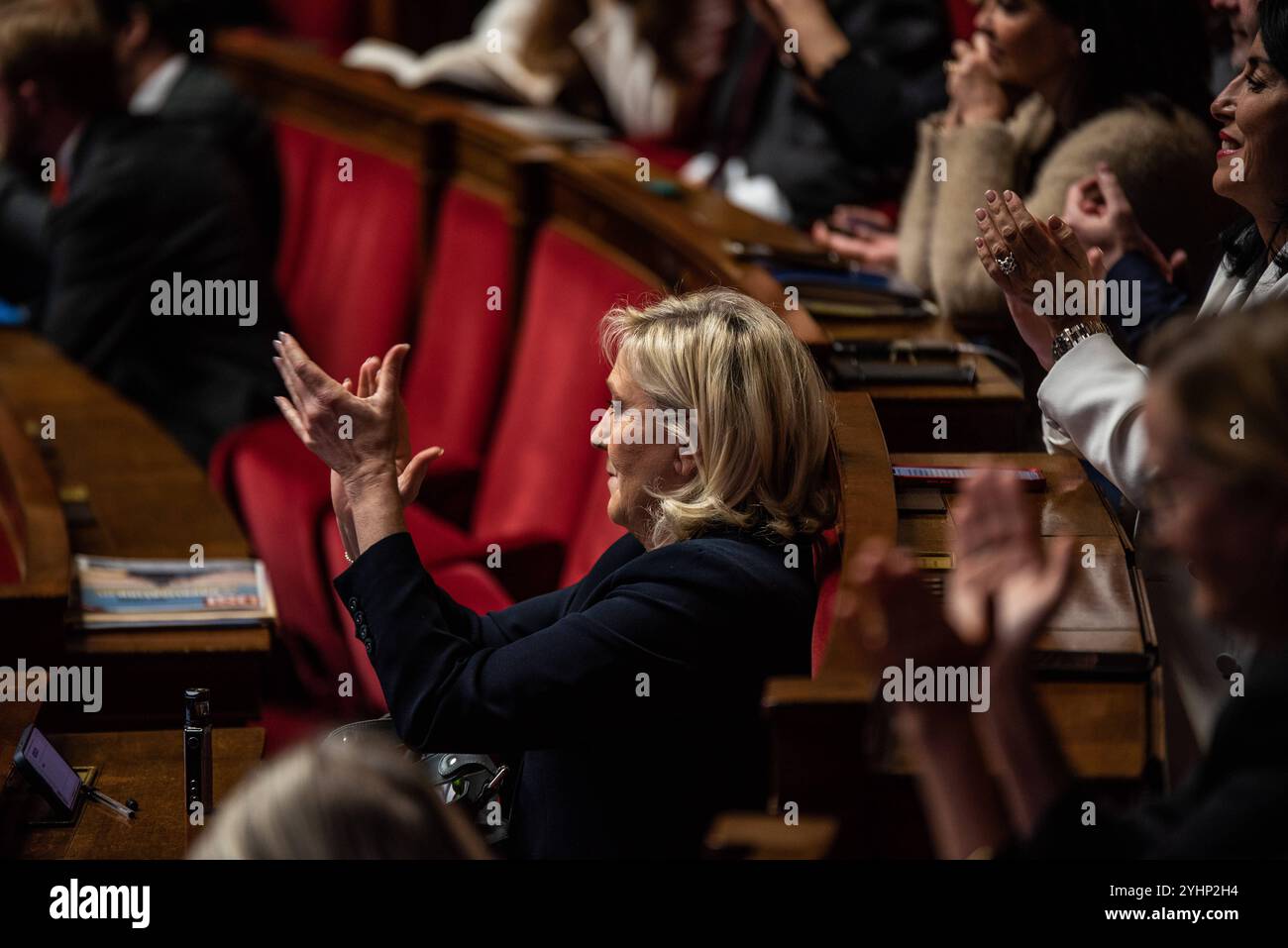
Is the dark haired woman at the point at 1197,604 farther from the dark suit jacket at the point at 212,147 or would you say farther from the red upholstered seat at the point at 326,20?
the red upholstered seat at the point at 326,20

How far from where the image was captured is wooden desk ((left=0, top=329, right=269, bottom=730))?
182 centimetres

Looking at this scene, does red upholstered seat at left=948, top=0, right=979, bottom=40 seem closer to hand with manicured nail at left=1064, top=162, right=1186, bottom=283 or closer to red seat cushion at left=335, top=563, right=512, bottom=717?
hand with manicured nail at left=1064, top=162, right=1186, bottom=283

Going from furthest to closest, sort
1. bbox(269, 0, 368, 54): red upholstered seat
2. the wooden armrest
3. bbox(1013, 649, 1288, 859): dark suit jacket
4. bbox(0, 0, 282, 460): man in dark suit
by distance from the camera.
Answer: bbox(269, 0, 368, 54): red upholstered seat → bbox(0, 0, 282, 460): man in dark suit → the wooden armrest → bbox(1013, 649, 1288, 859): dark suit jacket

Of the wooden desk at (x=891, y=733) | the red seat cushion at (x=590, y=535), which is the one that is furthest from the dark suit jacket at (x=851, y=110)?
the wooden desk at (x=891, y=733)

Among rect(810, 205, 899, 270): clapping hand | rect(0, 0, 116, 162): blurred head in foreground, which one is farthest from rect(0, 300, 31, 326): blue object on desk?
rect(810, 205, 899, 270): clapping hand

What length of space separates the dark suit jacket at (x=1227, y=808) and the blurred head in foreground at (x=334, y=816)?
35 cm

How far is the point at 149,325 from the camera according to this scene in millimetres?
3053

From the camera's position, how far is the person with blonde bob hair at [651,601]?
1.34m

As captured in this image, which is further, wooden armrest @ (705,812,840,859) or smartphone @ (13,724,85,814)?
smartphone @ (13,724,85,814)

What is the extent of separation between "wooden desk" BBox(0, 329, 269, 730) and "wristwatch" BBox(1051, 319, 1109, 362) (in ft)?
3.20

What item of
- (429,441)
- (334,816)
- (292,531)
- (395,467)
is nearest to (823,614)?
(395,467)
